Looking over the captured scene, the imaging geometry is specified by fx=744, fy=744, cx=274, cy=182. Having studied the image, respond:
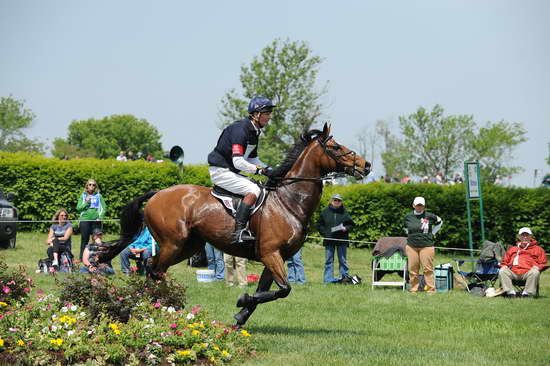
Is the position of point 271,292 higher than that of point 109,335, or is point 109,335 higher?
point 271,292

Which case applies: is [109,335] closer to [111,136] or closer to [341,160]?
[341,160]

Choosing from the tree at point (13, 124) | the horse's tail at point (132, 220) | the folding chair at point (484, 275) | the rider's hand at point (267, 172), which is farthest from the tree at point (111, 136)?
the rider's hand at point (267, 172)

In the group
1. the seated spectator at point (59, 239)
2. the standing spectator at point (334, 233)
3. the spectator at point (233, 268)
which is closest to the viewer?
the spectator at point (233, 268)

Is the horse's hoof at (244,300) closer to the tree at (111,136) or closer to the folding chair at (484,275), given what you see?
the folding chair at (484,275)

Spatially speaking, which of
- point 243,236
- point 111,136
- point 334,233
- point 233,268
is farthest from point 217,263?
point 111,136

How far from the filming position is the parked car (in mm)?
20641

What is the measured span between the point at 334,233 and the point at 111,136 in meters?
94.4

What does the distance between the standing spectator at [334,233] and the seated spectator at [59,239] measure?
6.12 meters

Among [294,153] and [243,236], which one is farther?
[294,153]

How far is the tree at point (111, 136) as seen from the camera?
105625mm

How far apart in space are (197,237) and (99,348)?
318 cm

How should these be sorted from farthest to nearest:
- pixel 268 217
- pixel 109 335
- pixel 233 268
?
pixel 233 268, pixel 268 217, pixel 109 335

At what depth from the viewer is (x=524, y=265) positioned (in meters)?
16.1

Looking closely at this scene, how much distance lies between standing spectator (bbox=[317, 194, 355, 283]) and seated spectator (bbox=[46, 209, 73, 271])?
6117mm
